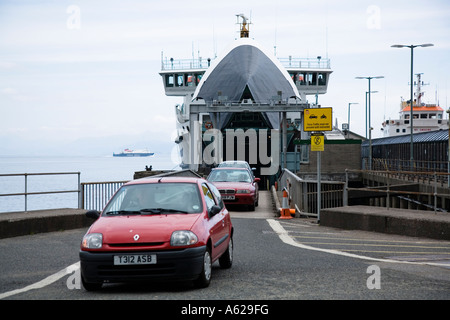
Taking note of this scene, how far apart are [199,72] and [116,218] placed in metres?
53.2

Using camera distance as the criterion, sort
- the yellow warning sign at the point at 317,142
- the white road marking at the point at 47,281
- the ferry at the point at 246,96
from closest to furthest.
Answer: the white road marking at the point at 47,281, the yellow warning sign at the point at 317,142, the ferry at the point at 246,96

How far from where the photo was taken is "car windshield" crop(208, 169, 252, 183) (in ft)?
71.3

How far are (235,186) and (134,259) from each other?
561 inches

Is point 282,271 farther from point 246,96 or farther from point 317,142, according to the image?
point 246,96

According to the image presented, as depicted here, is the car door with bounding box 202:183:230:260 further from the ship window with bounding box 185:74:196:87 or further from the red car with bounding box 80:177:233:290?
the ship window with bounding box 185:74:196:87

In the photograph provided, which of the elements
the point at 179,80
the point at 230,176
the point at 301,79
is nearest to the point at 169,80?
the point at 179,80

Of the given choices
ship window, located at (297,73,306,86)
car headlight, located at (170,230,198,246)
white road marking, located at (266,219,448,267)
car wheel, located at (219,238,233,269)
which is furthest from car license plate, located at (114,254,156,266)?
ship window, located at (297,73,306,86)

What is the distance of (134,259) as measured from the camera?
256 inches

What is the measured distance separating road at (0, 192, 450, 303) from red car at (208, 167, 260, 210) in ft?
22.9

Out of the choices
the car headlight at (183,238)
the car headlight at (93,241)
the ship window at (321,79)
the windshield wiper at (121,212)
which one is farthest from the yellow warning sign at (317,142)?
the ship window at (321,79)

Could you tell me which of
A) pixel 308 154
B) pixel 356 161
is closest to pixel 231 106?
pixel 308 154

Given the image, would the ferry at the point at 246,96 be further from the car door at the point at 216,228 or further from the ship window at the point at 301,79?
the car door at the point at 216,228

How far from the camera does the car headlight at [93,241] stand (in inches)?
261

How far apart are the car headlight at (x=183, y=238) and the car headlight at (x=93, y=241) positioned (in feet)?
2.55
